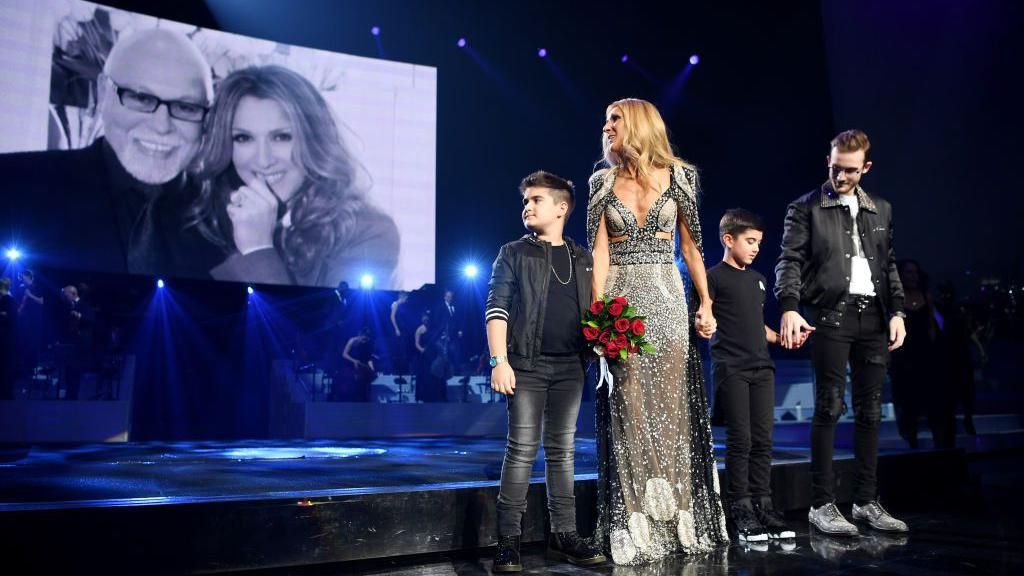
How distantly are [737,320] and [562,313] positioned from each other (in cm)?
84

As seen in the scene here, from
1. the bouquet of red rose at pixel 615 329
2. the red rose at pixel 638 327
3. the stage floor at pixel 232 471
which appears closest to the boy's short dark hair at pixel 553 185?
the bouquet of red rose at pixel 615 329

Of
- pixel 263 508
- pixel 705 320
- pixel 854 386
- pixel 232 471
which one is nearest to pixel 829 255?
pixel 854 386

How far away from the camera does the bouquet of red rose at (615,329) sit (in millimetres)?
2402

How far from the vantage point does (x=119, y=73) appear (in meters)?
7.75

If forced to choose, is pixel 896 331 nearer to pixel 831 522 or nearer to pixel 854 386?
pixel 854 386

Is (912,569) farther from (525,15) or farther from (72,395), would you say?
(525,15)

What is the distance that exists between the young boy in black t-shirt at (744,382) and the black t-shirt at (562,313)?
0.72 m

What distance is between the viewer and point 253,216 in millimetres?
8516

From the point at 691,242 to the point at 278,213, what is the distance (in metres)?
6.82

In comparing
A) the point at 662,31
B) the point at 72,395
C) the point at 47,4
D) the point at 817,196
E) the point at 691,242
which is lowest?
the point at 72,395

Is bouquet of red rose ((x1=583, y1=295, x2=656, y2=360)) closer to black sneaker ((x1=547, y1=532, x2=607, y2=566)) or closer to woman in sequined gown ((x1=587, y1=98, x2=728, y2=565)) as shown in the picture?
woman in sequined gown ((x1=587, y1=98, x2=728, y2=565))

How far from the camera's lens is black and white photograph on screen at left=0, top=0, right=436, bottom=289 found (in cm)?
754

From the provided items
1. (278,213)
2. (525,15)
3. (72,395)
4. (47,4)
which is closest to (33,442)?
(72,395)

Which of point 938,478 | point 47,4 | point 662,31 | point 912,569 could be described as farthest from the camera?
point 662,31
